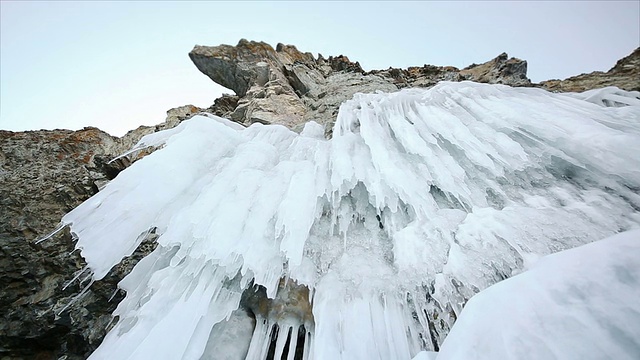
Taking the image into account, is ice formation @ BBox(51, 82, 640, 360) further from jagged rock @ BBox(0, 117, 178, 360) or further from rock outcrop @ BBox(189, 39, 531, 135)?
rock outcrop @ BBox(189, 39, 531, 135)

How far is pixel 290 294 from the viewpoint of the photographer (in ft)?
9.12

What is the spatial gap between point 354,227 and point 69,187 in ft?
21.2

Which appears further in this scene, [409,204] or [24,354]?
[24,354]

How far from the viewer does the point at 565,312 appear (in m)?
1.17

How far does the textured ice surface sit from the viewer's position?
1038mm

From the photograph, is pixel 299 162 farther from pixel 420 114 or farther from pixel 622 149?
pixel 622 149

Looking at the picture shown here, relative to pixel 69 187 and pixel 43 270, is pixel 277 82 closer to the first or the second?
pixel 69 187

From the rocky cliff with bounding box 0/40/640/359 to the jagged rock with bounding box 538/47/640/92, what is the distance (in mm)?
30

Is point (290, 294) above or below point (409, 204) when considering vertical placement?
below

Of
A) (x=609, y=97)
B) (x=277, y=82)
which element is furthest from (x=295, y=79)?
(x=609, y=97)

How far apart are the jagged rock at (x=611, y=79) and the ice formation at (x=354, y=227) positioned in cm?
375

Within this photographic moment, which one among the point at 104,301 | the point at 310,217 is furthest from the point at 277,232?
the point at 104,301

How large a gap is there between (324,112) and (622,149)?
20.2 feet

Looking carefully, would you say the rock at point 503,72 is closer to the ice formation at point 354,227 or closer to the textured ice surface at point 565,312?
the ice formation at point 354,227
